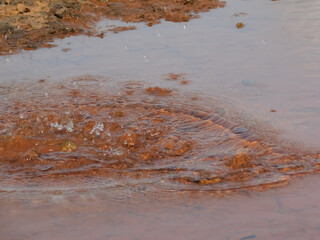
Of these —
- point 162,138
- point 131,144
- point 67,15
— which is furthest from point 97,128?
point 67,15

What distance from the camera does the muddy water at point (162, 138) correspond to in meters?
3.21

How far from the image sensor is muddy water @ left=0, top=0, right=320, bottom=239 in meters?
3.21

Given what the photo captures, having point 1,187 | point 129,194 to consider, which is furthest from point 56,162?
point 129,194

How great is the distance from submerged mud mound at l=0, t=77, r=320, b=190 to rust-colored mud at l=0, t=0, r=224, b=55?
291 centimetres

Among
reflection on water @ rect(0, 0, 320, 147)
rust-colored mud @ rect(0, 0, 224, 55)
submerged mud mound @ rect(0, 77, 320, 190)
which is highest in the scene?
rust-colored mud @ rect(0, 0, 224, 55)

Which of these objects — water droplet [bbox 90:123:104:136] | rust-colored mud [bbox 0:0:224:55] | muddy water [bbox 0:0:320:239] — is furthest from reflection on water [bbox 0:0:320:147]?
water droplet [bbox 90:123:104:136]

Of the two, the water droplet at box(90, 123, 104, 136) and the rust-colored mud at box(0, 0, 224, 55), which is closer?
the water droplet at box(90, 123, 104, 136)

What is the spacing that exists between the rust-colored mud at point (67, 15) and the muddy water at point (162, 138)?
2.86 ft

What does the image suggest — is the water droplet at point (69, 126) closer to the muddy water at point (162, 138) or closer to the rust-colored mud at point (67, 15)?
the muddy water at point (162, 138)

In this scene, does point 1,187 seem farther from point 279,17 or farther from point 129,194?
point 279,17

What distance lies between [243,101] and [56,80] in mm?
2566

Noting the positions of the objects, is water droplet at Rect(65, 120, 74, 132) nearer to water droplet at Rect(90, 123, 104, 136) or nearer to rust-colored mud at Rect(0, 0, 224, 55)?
water droplet at Rect(90, 123, 104, 136)

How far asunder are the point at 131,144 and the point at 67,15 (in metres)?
5.86

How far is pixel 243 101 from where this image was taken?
212 inches
